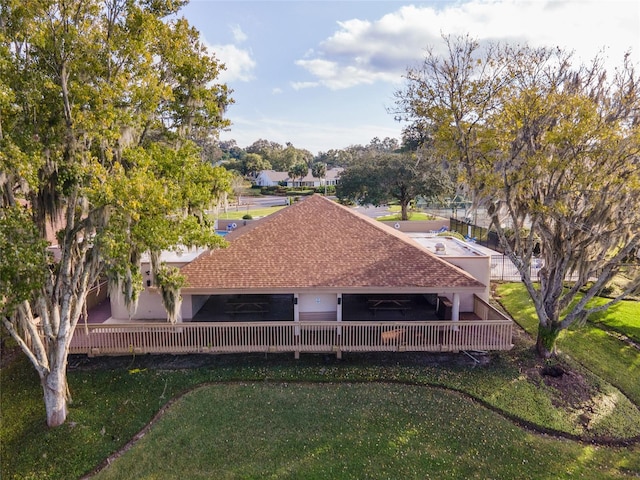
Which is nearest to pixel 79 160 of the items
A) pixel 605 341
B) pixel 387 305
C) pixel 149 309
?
pixel 149 309

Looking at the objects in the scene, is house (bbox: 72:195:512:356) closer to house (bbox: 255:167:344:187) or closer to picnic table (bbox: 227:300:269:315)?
picnic table (bbox: 227:300:269:315)

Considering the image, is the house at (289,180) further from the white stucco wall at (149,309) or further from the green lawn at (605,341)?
the white stucco wall at (149,309)

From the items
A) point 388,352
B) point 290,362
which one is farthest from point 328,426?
point 388,352

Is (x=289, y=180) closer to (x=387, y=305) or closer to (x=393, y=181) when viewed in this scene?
(x=393, y=181)

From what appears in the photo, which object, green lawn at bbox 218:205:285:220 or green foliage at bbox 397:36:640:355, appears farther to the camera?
green lawn at bbox 218:205:285:220

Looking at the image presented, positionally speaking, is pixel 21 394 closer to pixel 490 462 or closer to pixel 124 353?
pixel 124 353

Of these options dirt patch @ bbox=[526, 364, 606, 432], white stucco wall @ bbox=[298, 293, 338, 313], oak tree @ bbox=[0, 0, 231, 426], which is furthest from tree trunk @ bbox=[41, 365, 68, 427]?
dirt patch @ bbox=[526, 364, 606, 432]

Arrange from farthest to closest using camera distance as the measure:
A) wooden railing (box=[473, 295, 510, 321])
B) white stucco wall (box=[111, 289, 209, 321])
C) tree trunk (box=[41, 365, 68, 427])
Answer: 1. white stucco wall (box=[111, 289, 209, 321])
2. wooden railing (box=[473, 295, 510, 321])
3. tree trunk (box=[41, 365, 68, 427])
